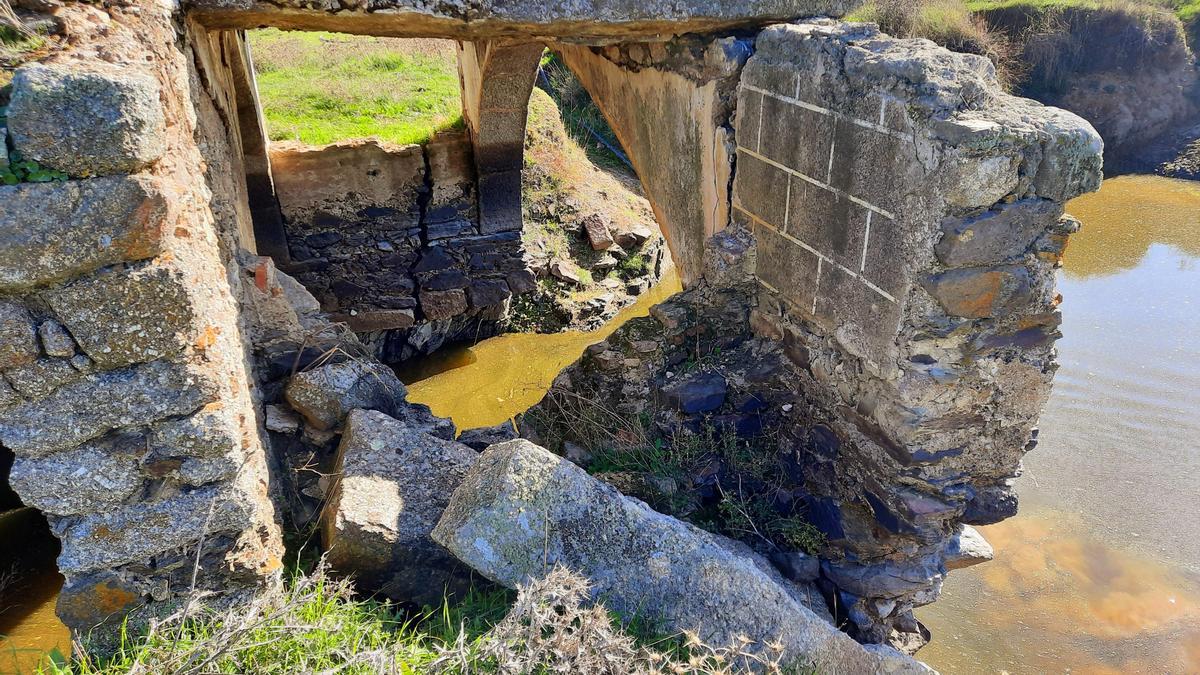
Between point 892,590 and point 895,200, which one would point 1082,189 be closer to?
point 895,200

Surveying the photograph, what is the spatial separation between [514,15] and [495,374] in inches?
181

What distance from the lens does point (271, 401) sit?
3.12 m

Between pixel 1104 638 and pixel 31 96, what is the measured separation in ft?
16.5

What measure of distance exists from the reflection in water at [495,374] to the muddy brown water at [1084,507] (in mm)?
21

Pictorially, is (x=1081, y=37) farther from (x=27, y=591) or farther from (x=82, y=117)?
(x=27, y=591)

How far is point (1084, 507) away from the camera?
16.2ft

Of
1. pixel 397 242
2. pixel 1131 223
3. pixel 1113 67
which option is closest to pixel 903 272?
pixel 397 242

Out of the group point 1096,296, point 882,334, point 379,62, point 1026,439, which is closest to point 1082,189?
point 882,334

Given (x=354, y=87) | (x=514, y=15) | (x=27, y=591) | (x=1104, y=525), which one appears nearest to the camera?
(x=514, y=15)

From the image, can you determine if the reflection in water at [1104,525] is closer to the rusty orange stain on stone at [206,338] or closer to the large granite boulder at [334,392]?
the large granite boulder at [334,392]

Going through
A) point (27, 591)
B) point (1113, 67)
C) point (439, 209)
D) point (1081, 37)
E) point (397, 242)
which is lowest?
point (27, 591)

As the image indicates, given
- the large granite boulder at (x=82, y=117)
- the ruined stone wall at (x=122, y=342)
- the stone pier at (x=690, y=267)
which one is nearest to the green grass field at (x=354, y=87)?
the stone pier at (x=690, y=267)

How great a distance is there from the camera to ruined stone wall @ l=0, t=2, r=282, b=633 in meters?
1.76

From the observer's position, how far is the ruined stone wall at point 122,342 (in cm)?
176
